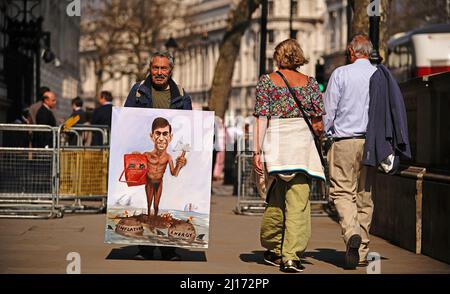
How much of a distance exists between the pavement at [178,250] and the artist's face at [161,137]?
974 millimetres

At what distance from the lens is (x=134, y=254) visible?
12.2m

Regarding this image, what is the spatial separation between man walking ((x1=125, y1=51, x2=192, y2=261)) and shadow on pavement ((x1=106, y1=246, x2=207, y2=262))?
23 cm

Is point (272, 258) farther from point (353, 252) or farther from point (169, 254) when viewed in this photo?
point (169, 254)

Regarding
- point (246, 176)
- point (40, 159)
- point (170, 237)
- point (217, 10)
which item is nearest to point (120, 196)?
point (170, 237)

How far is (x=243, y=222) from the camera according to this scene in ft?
58.0

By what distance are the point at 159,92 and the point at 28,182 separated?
6.40 meters

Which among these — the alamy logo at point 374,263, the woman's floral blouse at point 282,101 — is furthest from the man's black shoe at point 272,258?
the woman's floral blouse at point 282,101

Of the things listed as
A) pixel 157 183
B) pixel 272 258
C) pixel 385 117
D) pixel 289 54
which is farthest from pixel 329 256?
pixel 289 54

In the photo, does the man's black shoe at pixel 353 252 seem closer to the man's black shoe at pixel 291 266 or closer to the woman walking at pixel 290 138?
the woman walking at pixel 290 138

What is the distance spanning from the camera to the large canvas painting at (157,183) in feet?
37.1

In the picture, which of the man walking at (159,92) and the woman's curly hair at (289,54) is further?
the man walking at (159,92)
